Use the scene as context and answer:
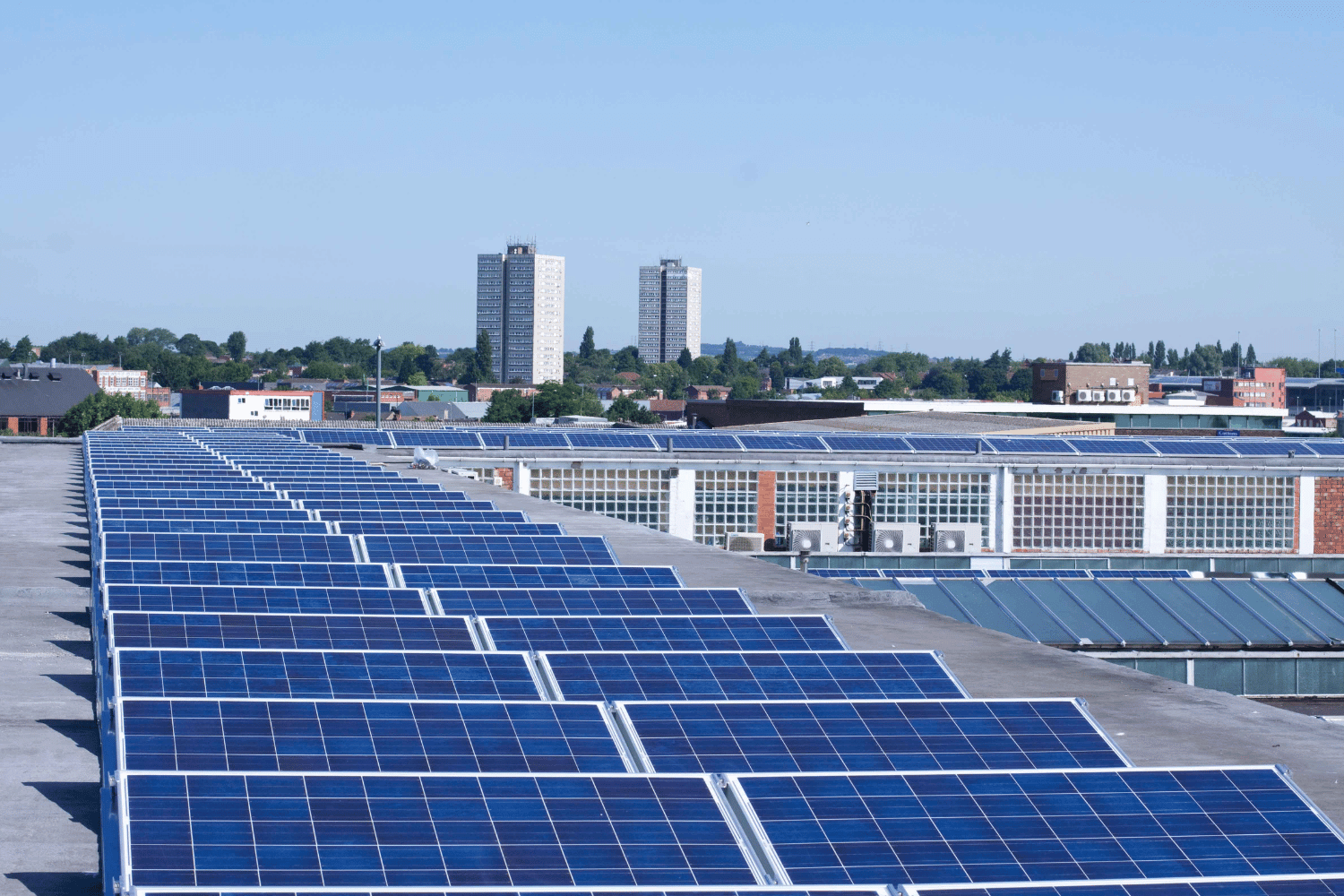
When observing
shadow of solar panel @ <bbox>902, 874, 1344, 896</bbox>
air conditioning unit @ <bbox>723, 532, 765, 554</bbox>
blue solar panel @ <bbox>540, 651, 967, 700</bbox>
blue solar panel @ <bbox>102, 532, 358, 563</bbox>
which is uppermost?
blue solar panel @ <bbox>102, 532, 358, 563</bbox>

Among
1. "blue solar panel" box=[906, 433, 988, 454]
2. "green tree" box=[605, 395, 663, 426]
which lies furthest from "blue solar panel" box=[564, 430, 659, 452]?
"green tree" box=[605, 395, 663, 426]

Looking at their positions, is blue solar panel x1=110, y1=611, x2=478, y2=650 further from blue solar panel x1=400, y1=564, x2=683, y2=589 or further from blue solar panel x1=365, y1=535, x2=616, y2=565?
blue solar panel x1=365, y1=535, x2=616, y2=565

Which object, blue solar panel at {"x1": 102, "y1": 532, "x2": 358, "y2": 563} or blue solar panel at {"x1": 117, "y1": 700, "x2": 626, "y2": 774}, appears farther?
blue solar panel at {"x1": 102, "y1": 532, "x2": 358, "y2": 563}

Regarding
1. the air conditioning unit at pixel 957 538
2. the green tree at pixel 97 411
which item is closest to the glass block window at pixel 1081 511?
the air conditioning unit at pixel 957 538

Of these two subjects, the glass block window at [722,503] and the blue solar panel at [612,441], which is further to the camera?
the blue solar panel at [612,441]

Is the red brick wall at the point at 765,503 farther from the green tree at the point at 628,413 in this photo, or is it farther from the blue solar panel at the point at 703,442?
the green tree at the point at 628,413

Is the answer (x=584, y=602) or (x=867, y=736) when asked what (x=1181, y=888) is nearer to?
(x=867, y=736)

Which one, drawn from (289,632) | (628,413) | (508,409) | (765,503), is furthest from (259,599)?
(628,413)
